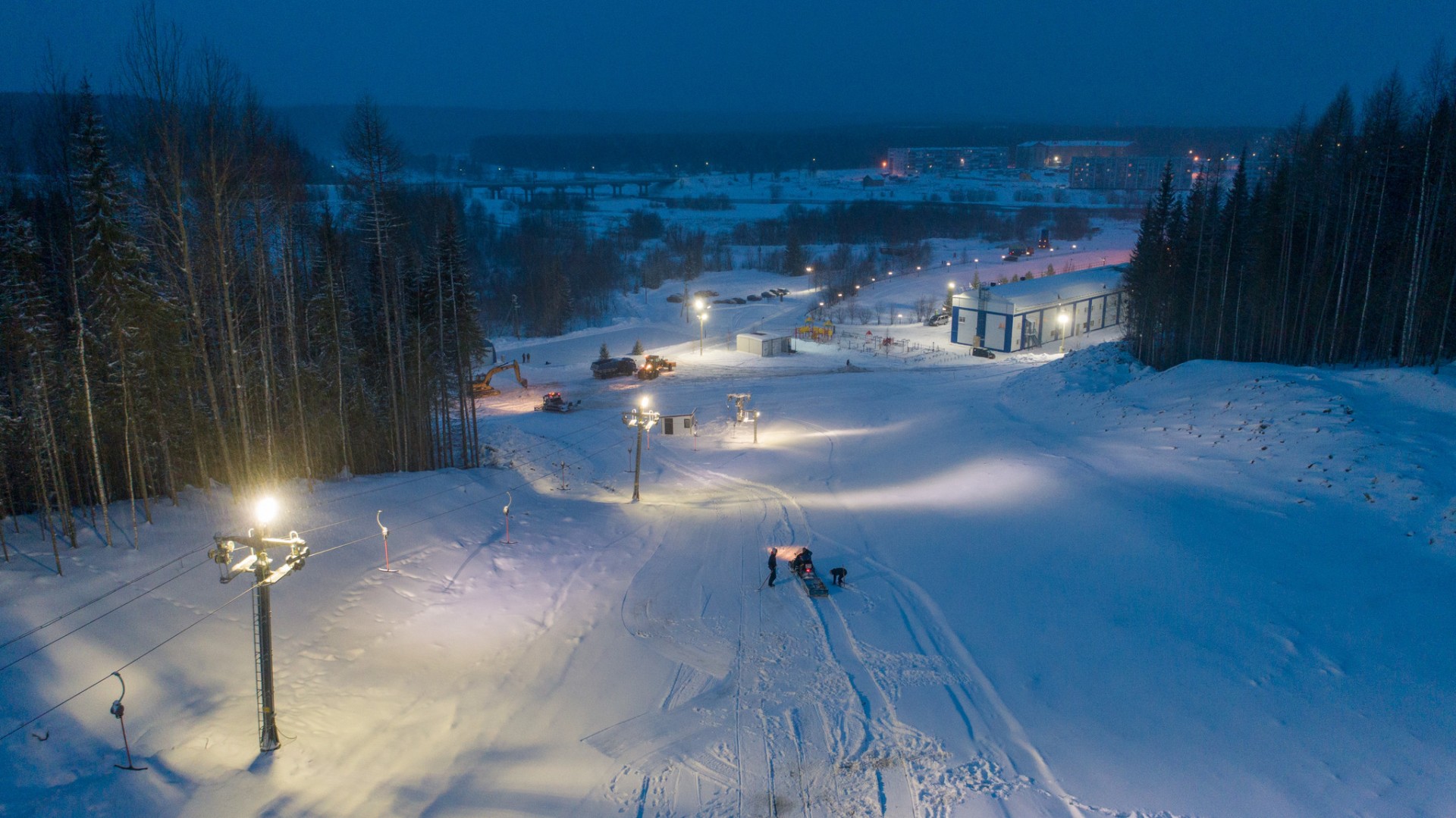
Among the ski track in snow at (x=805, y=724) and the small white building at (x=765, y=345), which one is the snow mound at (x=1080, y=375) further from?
the ski track in snow at (x=805, y=724)

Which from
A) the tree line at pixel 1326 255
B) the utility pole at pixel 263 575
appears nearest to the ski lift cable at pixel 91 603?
the utility pole at pixel 263 575

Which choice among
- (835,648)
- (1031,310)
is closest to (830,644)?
(835,648)

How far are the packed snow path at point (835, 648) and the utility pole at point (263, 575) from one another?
433 mm

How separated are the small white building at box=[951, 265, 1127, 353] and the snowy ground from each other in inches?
1107

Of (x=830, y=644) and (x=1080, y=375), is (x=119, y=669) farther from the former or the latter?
(x=1080, y=375)

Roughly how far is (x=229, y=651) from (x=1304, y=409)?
26.9 m

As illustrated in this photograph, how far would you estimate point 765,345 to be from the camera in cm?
5222

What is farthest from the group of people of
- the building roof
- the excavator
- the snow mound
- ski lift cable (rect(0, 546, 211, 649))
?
the building roof

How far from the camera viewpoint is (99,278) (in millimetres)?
16922

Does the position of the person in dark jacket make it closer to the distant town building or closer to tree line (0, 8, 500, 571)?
tree line (0, 8, 500, 571)

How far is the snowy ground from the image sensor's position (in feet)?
33.5

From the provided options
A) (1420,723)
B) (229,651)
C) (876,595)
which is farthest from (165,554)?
(1420,723)

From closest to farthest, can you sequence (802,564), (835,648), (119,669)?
(119,669) → (835,648) → (802,564)

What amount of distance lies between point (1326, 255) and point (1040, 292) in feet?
69.1
